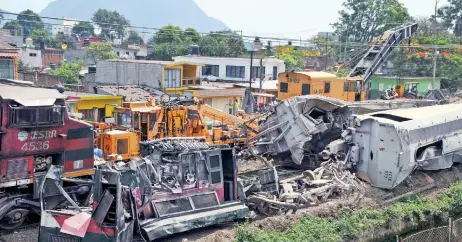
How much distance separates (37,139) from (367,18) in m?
56.2

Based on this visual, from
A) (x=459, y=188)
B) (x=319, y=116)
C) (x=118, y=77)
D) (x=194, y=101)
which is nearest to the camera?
(x=459, y=188)

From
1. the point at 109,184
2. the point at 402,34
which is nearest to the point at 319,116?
the point at 109,184

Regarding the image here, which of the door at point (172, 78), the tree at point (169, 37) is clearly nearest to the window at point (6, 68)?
the door at point (172, 78)

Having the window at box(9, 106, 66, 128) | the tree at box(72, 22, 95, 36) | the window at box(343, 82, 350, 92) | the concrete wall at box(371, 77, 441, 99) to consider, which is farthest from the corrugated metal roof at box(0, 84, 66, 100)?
the tree at box(72, 22, 95, 36)

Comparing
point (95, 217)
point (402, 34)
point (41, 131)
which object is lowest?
point (95, 217)

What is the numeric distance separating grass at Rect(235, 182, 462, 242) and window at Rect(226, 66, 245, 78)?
30874mm

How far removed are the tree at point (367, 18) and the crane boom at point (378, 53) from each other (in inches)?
1127

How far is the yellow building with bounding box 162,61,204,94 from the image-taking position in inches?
1406

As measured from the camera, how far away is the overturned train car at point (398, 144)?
1678cm

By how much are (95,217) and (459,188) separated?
1145 cm

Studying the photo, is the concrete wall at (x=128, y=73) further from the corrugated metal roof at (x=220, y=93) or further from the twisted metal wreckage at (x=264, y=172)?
the twisted metal wreckage at (x=264, y=172)

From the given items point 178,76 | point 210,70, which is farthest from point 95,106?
point 210,70

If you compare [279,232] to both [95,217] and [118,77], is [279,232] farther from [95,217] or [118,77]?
[118,77]

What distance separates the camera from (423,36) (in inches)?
2222
